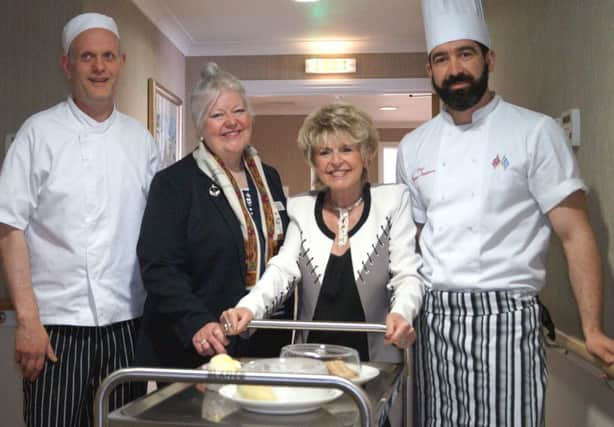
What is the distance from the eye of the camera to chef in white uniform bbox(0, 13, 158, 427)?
1.80 m

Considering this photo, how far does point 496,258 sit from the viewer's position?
1.59m

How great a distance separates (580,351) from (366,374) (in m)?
0.76

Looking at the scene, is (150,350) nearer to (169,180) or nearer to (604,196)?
(169,180)

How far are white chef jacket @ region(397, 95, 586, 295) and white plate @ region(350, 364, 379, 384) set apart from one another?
0.38m

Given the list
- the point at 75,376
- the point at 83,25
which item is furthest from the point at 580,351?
the point at 83,25

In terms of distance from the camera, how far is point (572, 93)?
1976 millimetres

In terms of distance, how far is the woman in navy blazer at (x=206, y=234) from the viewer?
5.75 ft

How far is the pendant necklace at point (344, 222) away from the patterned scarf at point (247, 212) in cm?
20

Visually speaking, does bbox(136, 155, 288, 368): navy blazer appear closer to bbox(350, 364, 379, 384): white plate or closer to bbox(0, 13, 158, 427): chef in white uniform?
bbox(0, 13, 158, 427): chef in white uniform

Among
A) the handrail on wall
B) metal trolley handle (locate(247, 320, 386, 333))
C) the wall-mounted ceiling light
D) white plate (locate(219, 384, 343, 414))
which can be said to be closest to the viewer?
white plate (locate(219, 384, 343, 414))

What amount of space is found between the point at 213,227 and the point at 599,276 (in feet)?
3.06

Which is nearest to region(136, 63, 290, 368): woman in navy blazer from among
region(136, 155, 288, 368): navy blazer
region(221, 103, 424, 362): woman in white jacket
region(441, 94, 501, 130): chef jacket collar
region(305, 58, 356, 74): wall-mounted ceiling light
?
region(136, 155, 288, 368): navy blazer

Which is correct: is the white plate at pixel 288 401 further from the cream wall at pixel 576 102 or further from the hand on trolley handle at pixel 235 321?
the cream wall at pixel 576 102

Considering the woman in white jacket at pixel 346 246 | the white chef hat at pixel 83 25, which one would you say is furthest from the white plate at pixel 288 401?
the white chef hat at pixel 83 25
